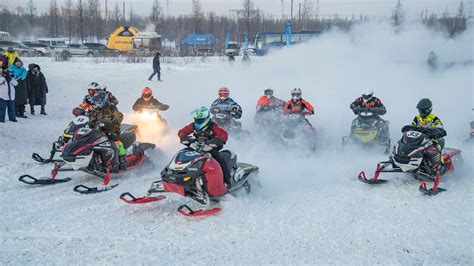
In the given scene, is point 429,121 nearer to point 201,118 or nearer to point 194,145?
point 201,118

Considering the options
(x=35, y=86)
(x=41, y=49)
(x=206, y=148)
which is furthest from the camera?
(x=41, y=49)

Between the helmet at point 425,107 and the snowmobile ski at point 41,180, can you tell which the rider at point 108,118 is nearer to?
the snowmobile ski at point 41,180

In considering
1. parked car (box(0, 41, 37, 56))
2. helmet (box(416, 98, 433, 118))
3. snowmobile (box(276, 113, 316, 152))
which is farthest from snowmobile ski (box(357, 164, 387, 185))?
parked car (box(0, 41, 37, 56))

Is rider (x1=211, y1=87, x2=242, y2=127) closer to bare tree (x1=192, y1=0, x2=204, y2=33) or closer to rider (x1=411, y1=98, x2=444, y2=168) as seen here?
rider (x1=411, y1=98, x2=444, y2=168)

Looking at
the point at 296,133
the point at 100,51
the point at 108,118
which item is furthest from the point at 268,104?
the point at 100,51

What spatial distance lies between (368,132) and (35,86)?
37.6 ft

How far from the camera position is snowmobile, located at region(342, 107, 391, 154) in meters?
11.3

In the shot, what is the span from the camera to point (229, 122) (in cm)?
1232

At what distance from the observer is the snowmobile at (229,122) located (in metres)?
12.2

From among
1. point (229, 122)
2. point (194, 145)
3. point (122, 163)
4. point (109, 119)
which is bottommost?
point (122, 163)

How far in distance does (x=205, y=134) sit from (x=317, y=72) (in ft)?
59.9

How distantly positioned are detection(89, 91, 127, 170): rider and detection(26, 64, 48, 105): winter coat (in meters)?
8.39

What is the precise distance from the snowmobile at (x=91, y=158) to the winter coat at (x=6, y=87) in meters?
5.35

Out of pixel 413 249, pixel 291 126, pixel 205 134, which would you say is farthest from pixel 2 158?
pixel 413 249
